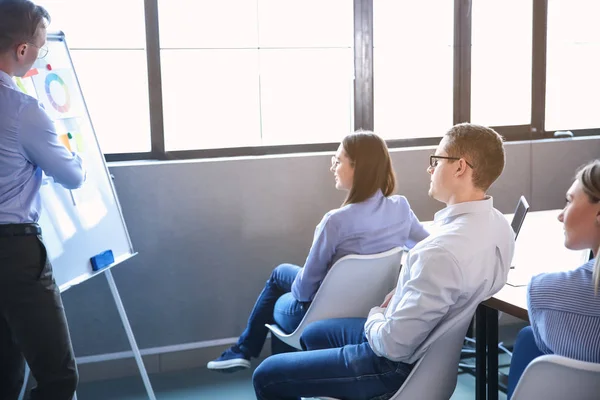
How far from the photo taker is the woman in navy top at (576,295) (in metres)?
1.55

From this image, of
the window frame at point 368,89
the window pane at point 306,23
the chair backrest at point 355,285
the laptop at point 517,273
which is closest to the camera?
the laptop at point 517,273

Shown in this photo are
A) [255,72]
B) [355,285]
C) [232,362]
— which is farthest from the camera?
[255,72]

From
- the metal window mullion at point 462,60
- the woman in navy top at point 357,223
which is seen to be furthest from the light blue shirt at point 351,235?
the metal window mullion at point 462,60

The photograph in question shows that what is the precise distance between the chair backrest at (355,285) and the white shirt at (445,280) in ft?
1.62

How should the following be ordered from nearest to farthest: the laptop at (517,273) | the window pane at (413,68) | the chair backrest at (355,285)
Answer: the laptop at (517,273) < the chair backrest at (355,285) < the window pane at (413,68)

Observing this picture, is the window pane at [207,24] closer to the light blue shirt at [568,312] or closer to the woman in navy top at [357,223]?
the woman in navy top at [357,223]

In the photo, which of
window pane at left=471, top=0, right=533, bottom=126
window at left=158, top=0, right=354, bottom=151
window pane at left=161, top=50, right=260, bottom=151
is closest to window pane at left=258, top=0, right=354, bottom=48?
window at left=158, top=0, right=354, bottom=151

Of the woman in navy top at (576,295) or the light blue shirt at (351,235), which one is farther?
the light blue shirt at (351,235)

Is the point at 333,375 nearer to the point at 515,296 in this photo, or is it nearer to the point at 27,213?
the point at 515,296

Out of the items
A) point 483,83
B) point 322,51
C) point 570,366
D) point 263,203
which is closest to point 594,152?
point 483,83

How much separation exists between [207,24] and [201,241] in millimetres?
1085

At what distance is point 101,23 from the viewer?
3289 mm

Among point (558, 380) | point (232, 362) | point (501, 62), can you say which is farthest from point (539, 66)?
point (558, 380)

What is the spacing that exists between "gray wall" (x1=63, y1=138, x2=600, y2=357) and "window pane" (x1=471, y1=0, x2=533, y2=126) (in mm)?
648
